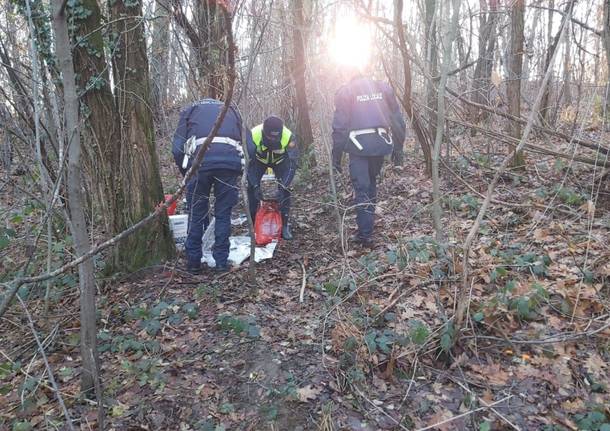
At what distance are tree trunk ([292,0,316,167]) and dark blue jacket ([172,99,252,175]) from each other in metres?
3.89

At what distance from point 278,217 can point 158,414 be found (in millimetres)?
3243

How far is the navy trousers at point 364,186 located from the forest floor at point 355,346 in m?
0.68

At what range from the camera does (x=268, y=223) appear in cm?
590

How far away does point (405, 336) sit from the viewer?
3.41 metres

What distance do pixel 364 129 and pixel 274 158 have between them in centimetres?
122

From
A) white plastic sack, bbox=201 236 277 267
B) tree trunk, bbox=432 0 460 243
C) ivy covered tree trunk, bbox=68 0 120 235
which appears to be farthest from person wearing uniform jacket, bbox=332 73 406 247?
ivy covered tree trunk, bbox=68 0 120 235

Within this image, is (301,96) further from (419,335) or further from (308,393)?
(308,393)

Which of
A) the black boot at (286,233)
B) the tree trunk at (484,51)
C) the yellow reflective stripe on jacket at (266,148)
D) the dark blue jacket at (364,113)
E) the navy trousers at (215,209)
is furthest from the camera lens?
the tree trunk at (484,51)

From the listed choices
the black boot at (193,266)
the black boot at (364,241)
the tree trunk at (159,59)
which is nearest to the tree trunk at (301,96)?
the tree trunk at (159,59)

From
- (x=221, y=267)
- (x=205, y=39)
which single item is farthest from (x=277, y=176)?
(x=205, y=39)

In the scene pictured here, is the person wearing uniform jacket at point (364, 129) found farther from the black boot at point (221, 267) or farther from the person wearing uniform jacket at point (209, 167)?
the black boot at point (221, 267)

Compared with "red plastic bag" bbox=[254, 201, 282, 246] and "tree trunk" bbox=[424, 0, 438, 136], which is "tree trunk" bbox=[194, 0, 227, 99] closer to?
"red plastic bag" bbox=[254, 201, 282, 246]

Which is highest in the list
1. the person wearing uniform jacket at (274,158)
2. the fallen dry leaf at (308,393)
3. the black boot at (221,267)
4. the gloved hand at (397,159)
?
the person wearing uniform jacket at (274,158)

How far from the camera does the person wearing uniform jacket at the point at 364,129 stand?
5434 mm
